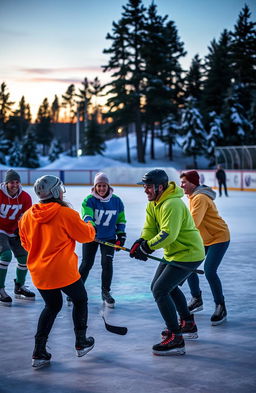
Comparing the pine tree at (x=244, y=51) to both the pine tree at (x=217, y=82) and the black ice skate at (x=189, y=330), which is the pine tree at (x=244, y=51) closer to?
the pine tree at (x=217, y=82)

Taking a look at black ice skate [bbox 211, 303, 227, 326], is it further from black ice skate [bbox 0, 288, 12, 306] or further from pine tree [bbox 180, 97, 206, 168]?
pine tree [bbox 180, 97, 206, 168]

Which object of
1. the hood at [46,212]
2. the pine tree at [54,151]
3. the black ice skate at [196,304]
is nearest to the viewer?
the hood at [46,212]

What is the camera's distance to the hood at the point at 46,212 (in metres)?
4.20

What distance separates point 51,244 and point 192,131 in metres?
56.2

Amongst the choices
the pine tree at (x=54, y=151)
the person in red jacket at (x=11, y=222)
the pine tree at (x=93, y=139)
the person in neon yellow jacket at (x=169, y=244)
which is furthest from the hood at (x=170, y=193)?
the pine tree at (x=54, y=151)

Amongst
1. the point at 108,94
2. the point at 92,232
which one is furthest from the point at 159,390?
the point at 108,94

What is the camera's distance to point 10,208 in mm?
6605

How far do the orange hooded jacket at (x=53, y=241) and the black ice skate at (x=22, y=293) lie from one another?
249cm

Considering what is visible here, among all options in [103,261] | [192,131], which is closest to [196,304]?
[103,261]

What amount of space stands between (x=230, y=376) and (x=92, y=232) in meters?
1.40

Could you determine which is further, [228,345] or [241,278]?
[241,278]

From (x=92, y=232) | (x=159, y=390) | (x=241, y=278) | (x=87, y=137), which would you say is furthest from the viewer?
(x=87, y=137)

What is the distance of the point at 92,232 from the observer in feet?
14.4

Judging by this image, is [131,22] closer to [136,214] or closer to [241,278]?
[136,214]
